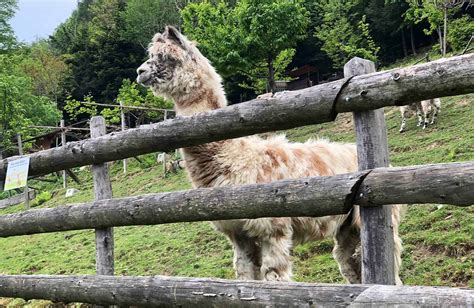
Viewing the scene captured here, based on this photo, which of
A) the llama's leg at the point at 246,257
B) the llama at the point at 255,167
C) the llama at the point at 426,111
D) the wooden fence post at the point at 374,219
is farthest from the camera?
the llama at the point at 426,111

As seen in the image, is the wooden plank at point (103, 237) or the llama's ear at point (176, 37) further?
the llama's ear at point (176, 37)

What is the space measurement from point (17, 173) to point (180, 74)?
176 cm

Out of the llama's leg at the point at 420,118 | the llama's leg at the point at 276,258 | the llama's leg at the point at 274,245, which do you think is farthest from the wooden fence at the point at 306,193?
the llama's leg at the point at 420,118

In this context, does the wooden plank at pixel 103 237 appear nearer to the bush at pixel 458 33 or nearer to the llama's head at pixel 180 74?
the llama's head at pixel 180 74

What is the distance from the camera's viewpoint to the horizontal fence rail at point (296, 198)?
2268 millimetres

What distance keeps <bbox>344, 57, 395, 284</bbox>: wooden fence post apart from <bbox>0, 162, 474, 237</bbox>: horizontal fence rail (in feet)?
0.36

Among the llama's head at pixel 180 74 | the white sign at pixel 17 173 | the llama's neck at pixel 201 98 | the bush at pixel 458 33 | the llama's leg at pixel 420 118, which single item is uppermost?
the bush at pixel 458 33

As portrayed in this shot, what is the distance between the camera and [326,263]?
226 inches

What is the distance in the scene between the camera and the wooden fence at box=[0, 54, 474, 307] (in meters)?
2.28

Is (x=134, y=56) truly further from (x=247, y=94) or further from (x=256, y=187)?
(x=256, y=187)

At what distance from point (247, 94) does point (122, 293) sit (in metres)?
36.8

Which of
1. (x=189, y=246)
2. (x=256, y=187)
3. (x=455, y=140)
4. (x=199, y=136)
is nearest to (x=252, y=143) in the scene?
(x=199, y=136)

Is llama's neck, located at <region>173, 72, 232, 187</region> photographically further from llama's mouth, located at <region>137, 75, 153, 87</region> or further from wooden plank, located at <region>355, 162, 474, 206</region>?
wooden plank, located at <region>355, 162, 474, 206</region>

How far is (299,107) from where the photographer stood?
109 inches
